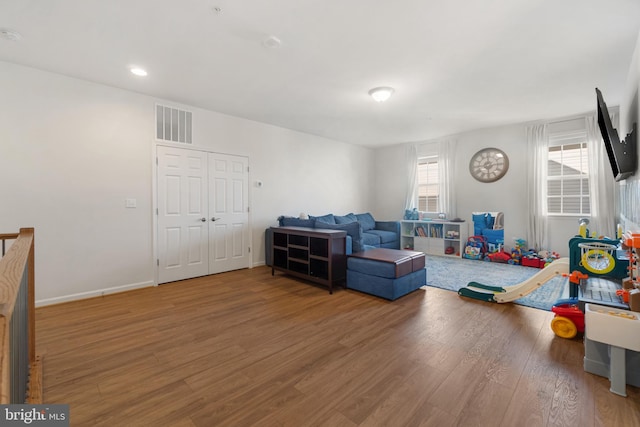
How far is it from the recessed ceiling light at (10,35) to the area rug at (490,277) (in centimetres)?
545

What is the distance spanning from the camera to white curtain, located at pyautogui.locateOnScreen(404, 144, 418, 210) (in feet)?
23.2

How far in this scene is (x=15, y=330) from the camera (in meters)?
1.05

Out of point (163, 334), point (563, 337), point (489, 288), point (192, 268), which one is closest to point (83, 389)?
point (163, 334)

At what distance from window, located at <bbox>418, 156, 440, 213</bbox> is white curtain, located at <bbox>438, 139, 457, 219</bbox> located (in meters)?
0.15

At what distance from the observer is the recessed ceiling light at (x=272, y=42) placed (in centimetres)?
266

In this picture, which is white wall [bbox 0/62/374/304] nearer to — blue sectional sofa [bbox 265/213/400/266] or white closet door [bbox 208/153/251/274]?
white closet door [bbox 208/153/251/274]

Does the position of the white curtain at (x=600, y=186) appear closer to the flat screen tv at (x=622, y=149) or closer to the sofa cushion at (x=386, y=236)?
the flat screen tv at (x=622, y=149)

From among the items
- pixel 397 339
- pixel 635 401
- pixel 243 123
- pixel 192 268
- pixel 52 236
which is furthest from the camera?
pixel 243 123

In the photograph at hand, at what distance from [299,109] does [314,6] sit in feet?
7.93

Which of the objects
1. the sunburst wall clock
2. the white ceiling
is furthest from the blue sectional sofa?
the sunburst wall clock

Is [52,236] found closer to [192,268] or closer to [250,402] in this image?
[192,268]

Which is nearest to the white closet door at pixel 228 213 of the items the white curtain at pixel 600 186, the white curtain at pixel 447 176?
the white curtain at pixel 447 176

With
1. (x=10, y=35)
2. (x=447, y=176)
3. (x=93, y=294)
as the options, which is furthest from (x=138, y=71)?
(x=447, y=176)

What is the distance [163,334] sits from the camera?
102 inches
